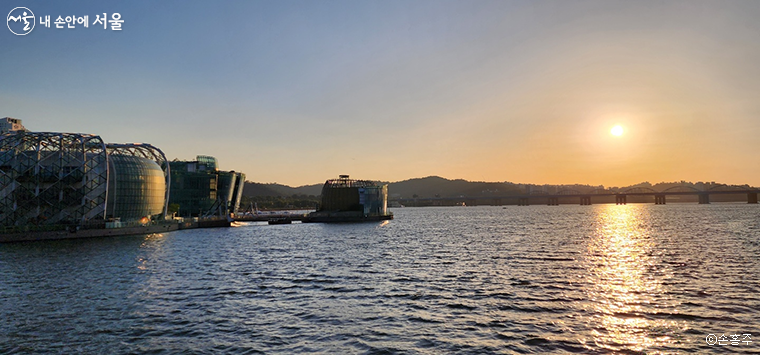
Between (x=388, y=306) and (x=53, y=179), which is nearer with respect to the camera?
(x=388, y=306)

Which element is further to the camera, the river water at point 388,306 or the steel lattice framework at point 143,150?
the steel lattice framework at point 143,150

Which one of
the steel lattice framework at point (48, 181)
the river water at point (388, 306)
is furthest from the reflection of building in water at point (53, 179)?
the river water at point (388, 306)

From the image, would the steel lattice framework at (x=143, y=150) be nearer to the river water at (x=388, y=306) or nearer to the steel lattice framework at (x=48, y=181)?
the steel lattice framework at (x=48, y=181)

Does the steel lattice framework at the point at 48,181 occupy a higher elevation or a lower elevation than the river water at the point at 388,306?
higher

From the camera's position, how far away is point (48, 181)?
11969 centimetres

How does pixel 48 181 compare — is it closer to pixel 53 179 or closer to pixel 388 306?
pixel 53 179

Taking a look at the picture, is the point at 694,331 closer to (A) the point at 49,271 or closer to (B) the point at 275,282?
(B) the point at 275,282

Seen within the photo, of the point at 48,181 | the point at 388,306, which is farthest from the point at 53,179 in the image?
the point at 388,306

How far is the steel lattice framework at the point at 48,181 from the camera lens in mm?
115812

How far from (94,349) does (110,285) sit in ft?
72.1

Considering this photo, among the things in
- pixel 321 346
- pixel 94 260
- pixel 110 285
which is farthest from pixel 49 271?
pixel 321 346

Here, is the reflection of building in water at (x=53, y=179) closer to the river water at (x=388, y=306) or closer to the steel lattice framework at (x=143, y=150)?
the steel lattice framework at (x=143, y=150)

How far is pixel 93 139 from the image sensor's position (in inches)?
5098

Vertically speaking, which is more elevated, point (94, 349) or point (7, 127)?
point (7, 127)
